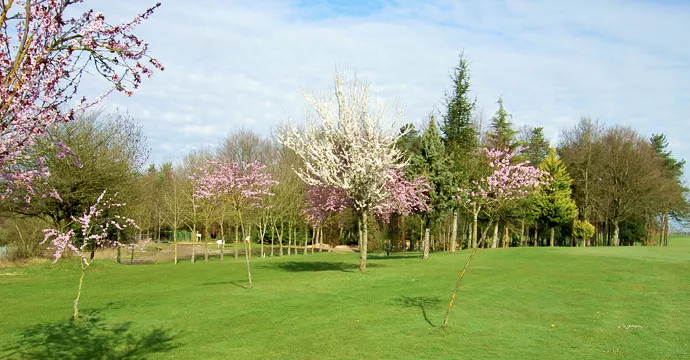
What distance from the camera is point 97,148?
32938 mm

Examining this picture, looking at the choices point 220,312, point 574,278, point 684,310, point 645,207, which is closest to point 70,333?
point 220,312

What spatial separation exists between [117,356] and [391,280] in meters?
12.2

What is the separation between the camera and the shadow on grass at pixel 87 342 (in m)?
11.1

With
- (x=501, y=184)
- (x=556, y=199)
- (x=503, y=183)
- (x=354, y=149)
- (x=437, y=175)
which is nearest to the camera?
(x=501, y=184)

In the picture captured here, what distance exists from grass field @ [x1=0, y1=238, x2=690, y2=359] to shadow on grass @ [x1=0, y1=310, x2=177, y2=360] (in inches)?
1.5

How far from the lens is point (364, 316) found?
14.3 m

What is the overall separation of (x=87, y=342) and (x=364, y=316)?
701 cm

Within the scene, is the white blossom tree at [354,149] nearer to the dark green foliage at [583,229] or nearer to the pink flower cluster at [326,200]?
the pink flower cluster at [326,200]

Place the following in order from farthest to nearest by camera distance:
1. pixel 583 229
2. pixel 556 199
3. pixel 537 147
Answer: pixel 537 147 < pixel 583 229 < pixel 556 199

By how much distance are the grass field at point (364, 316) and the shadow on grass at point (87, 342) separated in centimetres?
4

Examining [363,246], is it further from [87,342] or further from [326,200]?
[87,342]

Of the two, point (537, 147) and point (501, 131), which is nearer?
point (501, 131)

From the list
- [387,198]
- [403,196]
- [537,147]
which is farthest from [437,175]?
[537,147]

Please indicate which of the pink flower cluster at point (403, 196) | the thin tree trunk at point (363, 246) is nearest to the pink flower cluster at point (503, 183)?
the pink flower cluster at point (403, 196)
